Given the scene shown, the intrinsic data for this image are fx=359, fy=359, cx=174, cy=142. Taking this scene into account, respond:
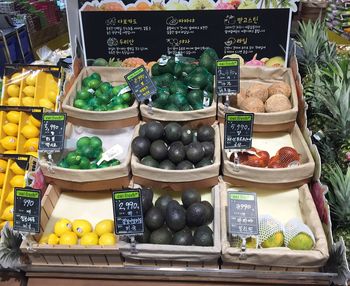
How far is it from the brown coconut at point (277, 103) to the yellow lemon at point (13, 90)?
5.55ft

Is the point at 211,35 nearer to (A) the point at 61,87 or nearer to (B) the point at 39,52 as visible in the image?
(A) the point at 61,87

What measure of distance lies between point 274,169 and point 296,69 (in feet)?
3.12

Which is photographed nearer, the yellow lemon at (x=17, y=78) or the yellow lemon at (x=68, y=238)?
the yellow lemon at (x=68, y=238)

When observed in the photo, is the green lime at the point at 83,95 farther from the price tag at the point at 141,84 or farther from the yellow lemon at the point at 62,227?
the yellow lemon at the point at 62,227

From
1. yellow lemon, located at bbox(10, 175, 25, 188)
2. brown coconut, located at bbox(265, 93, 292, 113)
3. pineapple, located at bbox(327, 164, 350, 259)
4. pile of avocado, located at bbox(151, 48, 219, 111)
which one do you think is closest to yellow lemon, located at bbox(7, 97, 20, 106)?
yellow lemon, located at bbox(10, 175, 25, 188)

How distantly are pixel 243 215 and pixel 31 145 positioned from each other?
1.38 m

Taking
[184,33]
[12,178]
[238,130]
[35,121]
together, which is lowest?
[12,178]

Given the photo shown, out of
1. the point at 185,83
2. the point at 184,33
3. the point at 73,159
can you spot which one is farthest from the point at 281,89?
the point at 73,159

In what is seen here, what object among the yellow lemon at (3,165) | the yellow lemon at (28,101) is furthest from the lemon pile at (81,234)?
the yellow lemon at (28,101)

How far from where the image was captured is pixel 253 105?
7.17 ft

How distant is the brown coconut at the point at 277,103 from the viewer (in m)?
2.17

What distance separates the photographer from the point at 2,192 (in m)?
1.97

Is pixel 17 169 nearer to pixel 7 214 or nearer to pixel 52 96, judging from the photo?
pixel 7 214

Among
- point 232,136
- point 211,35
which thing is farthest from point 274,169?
point 211,35
